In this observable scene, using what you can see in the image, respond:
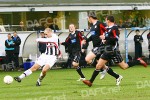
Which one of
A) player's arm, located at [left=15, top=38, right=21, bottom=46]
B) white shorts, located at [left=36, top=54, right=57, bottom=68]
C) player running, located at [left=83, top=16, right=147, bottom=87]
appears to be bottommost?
player's arm, located at [left=15, top=38, right=21, bottom=46]

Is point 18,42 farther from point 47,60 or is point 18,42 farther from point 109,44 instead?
point 109,44

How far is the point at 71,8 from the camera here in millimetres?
35469

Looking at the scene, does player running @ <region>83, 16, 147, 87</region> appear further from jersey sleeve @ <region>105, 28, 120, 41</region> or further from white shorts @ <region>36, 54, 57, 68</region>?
white shorts @ <region>36, 54, 57, 68</region>

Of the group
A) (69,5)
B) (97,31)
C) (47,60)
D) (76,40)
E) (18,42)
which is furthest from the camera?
(69,5)

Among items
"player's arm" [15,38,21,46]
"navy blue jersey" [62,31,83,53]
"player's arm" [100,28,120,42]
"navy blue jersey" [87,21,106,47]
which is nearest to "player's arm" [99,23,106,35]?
"navy blue jersey" [87,21,106,47]

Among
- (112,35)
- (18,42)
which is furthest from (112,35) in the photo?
A: (18,42)

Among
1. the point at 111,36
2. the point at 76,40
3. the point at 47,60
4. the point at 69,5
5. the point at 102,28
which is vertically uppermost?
the point at 69,5

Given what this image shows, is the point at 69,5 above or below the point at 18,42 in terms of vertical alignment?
above

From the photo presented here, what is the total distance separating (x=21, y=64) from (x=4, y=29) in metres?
2.32

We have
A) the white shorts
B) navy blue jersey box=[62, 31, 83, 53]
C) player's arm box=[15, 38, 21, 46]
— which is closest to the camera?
the white shorts

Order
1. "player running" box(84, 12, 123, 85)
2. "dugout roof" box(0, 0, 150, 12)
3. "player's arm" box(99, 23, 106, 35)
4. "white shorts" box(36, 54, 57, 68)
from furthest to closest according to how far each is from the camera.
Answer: "dugout roof" box(0, 0, 150, 12)
"white shorts" box(36, 54, 57, 68)
"player's arm" box(99, 23, 106, 35)
"player running" box(84, 12, 123, 85)

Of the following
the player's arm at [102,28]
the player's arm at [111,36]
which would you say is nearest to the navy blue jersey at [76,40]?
the player's arm at [102,28]

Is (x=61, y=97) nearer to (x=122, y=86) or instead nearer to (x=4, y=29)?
(x=122, y=86)

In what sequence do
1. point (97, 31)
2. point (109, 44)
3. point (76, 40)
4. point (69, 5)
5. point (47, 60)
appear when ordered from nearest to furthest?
point (109, 44), point (97, 31), point (47, 60), point (76, 40), point (69, 5)
